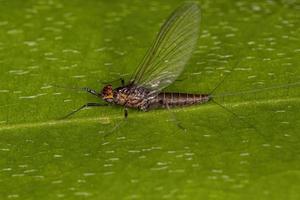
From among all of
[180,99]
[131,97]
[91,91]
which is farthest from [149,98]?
[91,91]

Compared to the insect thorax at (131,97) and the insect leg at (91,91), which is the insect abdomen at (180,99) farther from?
the insect leg at (91,91)

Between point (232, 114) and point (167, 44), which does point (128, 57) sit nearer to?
point (167, 44)

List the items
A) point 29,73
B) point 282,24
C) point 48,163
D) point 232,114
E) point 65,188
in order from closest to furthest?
point 65,188
point 48,163
point 232,114
point 29,73
point 282,24

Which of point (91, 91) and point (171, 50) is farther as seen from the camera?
point (171, 50)

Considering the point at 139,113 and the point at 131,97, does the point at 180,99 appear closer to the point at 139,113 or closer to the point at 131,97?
the point at 139,113

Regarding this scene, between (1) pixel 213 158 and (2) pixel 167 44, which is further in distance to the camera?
(2) pixel 167 44

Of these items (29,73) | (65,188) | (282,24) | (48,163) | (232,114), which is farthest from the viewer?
(282,24)

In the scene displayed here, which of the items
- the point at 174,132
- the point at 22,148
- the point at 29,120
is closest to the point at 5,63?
the point at 29,120

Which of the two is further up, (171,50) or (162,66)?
(171,50)
